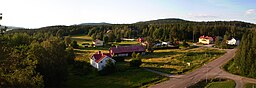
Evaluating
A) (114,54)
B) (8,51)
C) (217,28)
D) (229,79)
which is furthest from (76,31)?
(8,51)

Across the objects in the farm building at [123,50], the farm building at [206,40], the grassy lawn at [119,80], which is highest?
the farm building at [206,40]

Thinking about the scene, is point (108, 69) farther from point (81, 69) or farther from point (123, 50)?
point (123, 50)

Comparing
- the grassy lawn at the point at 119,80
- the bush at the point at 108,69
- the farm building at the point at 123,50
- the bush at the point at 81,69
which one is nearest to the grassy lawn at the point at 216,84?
the grassy lawn at the point at 119,80

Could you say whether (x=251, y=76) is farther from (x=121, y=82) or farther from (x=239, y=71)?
(x=121, y=82)

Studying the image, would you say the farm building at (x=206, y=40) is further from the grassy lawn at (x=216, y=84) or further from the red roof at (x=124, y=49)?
the grassy lawn at (x=216, y=84)

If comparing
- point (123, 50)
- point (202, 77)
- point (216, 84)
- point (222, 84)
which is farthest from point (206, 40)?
point (222, 84)

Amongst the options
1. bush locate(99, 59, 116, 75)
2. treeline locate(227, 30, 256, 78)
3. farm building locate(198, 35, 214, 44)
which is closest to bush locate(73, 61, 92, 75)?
bush locate(99, 59, 116, 75)
